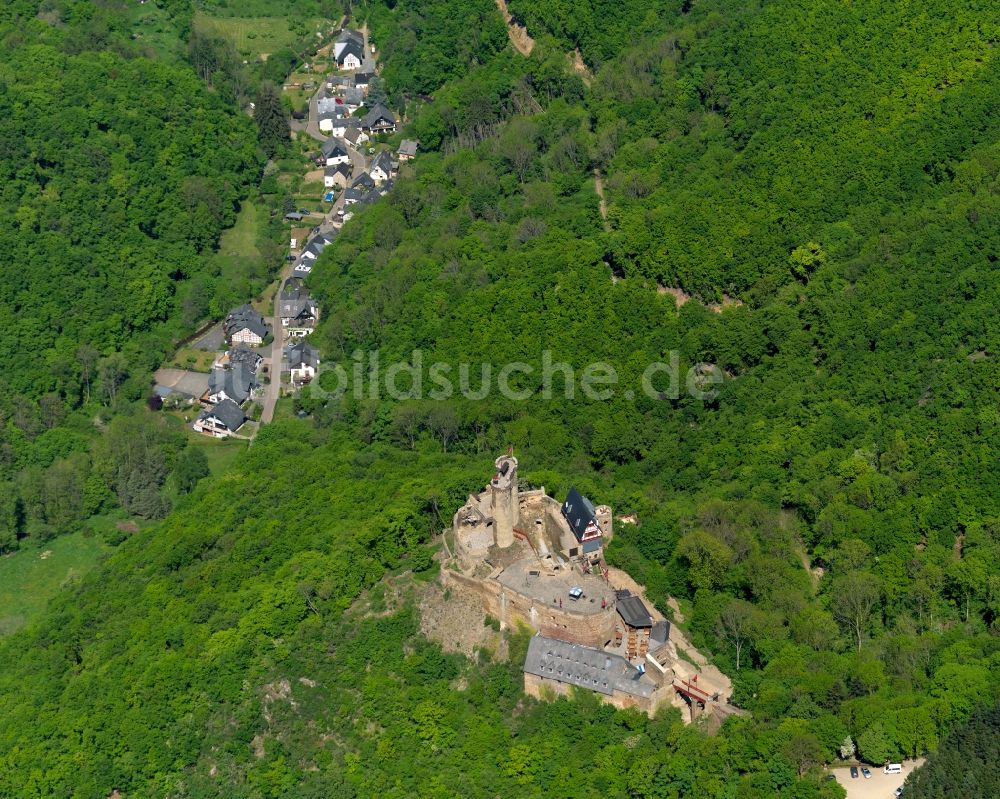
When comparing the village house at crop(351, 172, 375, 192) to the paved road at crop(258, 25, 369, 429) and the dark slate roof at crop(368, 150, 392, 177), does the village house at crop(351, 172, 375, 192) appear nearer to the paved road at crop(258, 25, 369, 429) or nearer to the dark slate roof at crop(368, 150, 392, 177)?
the dark slate roof at crop(368, 150, 392, 177)

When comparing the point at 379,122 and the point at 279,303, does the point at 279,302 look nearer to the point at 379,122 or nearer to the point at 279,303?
the point at 279,303

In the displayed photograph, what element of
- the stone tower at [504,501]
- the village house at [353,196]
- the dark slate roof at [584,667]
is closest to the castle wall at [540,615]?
the dark slate roof at [584,667]

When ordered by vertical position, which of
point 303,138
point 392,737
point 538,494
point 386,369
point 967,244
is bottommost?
point 392,737

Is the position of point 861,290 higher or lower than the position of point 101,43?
lower

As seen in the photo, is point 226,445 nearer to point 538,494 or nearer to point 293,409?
point 293,409

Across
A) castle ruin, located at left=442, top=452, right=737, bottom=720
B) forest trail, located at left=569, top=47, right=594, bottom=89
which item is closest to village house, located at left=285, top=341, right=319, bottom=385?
forest trail, located at left=569, top=47, right=594, bottom=89

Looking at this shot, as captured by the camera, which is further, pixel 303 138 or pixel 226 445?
pixel 303 138

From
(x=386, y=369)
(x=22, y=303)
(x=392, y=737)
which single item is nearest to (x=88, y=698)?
(x=392, y=737)

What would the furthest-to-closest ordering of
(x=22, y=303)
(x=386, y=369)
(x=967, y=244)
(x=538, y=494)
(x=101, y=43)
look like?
(x=101, y=43) < (x=22, y=303) < (x=386, y=369) < (x=967, y=244) < (x=538, y=494)
